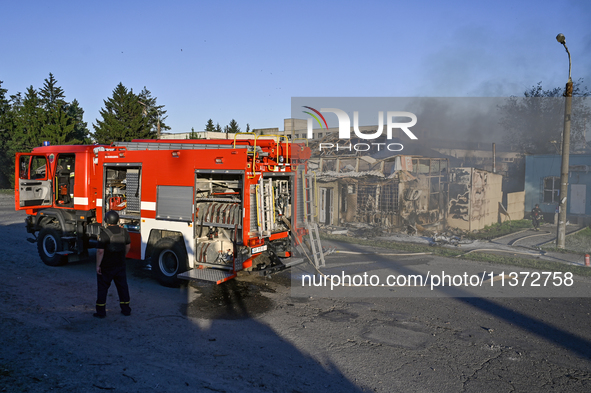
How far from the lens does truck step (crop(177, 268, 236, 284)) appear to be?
24.9 feet

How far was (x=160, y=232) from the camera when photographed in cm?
877

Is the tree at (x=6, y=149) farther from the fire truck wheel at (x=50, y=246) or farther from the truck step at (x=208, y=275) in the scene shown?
the truck step at (x=208, y=275)

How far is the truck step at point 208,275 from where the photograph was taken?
24.9ft

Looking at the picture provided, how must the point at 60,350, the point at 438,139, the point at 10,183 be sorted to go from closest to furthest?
the point at 60,350 → the point at 438,139 → the point at 10,183

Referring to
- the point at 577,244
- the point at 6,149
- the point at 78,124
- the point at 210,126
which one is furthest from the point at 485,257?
the point at 210,126

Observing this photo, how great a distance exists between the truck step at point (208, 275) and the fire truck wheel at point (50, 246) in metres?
3.83

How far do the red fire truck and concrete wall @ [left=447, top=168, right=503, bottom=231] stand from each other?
37.5ft

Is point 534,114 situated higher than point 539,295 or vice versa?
point 534,114

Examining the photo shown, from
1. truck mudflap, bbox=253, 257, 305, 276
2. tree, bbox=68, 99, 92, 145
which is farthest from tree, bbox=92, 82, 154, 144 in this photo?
truck mudflap, bbox=253, 257, 305, 276

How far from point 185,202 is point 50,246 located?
13.6ft

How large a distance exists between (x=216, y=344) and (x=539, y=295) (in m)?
6.25

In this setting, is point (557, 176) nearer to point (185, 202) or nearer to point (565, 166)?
point (565, 166)

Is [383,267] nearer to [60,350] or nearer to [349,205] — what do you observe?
[60,350]

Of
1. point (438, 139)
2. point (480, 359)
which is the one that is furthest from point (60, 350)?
point (438, 139)
